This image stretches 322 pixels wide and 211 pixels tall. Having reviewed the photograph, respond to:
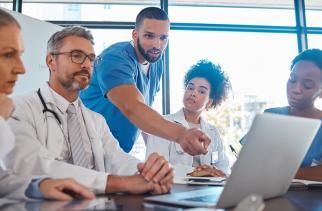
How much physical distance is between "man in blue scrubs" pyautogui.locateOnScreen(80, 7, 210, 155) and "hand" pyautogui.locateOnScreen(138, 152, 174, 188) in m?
0.36

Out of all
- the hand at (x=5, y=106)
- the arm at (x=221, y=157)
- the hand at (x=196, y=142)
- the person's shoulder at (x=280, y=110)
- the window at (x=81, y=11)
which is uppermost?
the window at (x=81, y=11)

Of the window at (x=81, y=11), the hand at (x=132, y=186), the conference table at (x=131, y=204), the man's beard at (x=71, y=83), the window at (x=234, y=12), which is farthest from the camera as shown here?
the window at (x=234, y=12)

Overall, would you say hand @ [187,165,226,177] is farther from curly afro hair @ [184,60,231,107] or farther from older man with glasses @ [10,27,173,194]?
curly afro hair @ [184,60,231,107]

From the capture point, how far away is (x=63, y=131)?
1.40 m

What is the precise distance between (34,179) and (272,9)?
408 centimetres

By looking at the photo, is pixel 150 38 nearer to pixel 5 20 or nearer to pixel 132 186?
pixel 5 20

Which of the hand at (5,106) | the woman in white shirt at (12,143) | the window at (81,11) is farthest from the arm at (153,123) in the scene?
the window at (81,11)

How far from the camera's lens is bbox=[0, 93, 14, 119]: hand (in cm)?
96

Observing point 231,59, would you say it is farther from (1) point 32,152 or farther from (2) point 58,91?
(1) point 32,152

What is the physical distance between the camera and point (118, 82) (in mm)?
1813

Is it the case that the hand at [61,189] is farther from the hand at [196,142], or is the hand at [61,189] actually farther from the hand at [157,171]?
the hand at [196,142]

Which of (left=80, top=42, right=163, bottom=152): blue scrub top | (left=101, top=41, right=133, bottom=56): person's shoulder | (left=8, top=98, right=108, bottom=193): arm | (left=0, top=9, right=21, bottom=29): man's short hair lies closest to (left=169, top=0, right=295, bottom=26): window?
(left=80, top=42, right=163, bottom=152): blue scrub top

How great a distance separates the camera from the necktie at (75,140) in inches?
54.4

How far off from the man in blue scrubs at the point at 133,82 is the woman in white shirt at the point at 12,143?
2.15 feet
